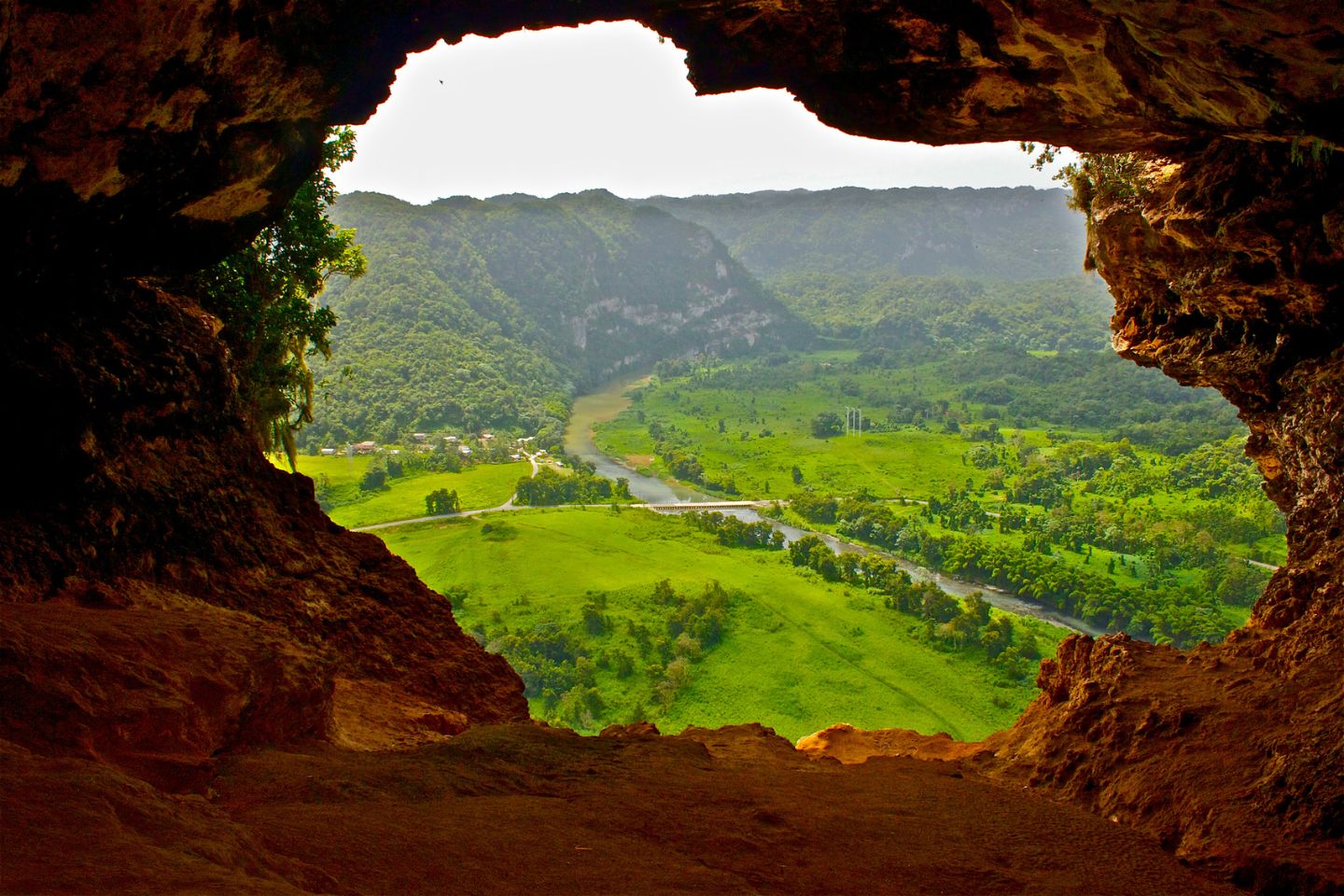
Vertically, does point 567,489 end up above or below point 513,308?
below

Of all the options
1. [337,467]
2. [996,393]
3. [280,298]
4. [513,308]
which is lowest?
[337,467]

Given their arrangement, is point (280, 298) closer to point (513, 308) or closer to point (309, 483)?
point (309, 483)

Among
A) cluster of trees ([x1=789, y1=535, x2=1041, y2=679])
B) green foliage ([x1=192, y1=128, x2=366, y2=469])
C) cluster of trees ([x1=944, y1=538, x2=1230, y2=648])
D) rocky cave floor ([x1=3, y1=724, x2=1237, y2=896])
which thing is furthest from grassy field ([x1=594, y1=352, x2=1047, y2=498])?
rocky cave floor ([x1=3, y1=724, x2=1237, y2=896])

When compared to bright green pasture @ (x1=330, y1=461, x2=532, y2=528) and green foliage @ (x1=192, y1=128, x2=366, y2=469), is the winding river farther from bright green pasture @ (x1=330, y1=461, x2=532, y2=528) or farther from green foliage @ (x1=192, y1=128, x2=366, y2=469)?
green foliage @ (x1=192, y1=128, x2=366, y2=469)

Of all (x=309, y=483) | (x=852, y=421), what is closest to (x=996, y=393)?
(x=852, y=421)

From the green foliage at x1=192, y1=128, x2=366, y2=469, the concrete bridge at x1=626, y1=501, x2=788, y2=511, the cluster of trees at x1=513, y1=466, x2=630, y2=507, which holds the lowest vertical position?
the concrete bridge at x1=626, y1=501, x2=788, y2=511

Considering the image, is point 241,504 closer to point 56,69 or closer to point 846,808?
point 56,69
